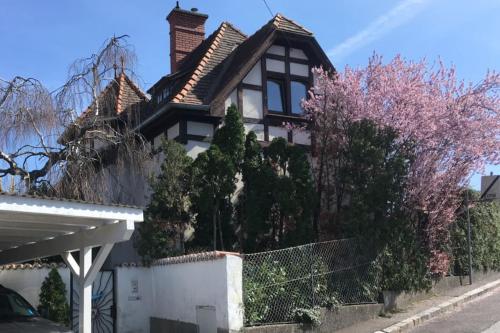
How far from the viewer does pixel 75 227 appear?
9.65 meters

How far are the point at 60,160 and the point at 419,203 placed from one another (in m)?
9.11

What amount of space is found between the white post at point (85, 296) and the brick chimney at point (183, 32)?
1282 centimetres

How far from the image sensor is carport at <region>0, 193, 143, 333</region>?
797cm

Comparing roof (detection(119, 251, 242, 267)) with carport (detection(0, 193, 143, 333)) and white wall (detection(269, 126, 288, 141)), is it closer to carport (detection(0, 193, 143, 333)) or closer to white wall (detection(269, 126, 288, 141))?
carport (detection(0, 193, 143, 333))

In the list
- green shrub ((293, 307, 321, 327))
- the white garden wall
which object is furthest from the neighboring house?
green shrub ((293, 307, 321, 327))

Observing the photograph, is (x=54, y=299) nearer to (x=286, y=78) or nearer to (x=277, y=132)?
(x=277, y=132)

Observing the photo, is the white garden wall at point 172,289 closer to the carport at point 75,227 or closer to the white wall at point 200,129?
the carport at point 75,227

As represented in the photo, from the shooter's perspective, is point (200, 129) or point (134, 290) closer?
point (134, 290)


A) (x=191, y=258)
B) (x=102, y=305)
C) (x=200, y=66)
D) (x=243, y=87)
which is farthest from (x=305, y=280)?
(x=200, y=66)

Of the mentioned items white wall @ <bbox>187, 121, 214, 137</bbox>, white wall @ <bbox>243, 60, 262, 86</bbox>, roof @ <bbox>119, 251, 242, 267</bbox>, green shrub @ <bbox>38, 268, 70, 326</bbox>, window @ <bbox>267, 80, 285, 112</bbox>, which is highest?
white wall @ <bbox>243, 60, 262, 86</bbox>

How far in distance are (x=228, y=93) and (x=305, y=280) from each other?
6915 millimetres

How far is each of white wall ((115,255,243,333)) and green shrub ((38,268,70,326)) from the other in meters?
1.25

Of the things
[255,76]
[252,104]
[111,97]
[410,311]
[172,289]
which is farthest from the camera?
[255,76]

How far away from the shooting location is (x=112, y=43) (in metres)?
14.5
